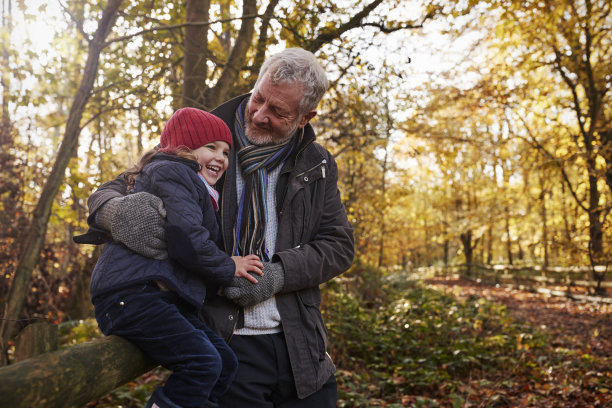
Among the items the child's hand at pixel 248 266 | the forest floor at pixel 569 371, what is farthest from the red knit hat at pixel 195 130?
the forest floor at pixel 569 371

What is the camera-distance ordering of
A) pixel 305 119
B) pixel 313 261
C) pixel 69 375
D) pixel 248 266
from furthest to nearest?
pixel 305 119 < pixel 313 261 < pixel 248 266 < pixel 69 375

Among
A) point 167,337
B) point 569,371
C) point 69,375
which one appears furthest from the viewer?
point 569,371

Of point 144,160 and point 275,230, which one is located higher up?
point 144,160

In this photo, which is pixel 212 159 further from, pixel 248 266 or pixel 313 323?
pixel 313 323

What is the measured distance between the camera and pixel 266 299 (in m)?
1.88

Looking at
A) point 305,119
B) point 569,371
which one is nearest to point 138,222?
point 305,119

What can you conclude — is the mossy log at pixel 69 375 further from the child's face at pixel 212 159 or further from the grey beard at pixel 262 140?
the grey beard at pixel 262 140

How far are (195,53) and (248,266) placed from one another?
3449 mm

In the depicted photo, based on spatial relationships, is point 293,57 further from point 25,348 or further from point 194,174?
point 25,348

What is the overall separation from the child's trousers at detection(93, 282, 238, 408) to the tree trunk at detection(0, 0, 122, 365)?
2.72 metres

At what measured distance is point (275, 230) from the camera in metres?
2.06

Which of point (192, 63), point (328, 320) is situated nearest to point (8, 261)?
point (192, 63)

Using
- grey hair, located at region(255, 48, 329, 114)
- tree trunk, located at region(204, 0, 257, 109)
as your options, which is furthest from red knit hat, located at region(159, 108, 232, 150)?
tree trunk, located at region(204, 0, 257, 109)

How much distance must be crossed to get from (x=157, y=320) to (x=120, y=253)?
0.29 metres
